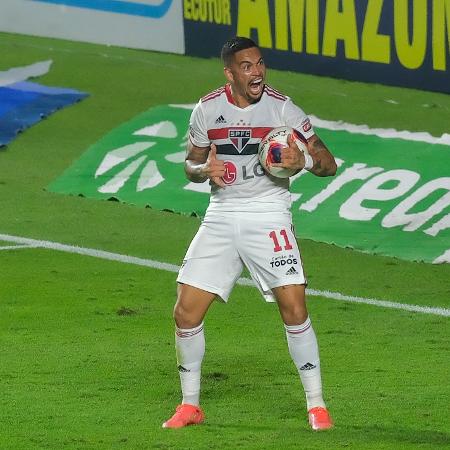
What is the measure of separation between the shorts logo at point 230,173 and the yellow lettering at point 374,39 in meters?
9.78

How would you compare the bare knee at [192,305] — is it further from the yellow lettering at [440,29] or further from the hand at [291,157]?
the yellow lettering at [440,29]

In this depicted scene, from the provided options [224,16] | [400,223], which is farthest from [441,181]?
[224,16]

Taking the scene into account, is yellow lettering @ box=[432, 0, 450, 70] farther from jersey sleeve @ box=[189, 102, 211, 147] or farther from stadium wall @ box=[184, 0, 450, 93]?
jersey sleeve @ box=[189, 102, 211, 147]

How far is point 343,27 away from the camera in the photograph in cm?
1747

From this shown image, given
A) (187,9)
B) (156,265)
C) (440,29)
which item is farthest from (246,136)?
(187,9)

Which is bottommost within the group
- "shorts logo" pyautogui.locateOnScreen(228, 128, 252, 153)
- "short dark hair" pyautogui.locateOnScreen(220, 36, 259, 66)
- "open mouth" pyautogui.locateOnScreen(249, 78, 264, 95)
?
"shorts logo" pyautogui.locateOnScreen(228, 128, 252, 153)

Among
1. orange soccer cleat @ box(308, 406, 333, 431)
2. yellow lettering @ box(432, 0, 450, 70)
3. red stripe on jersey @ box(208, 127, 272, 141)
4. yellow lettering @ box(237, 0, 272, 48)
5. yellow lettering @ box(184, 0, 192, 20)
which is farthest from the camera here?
yellow lettering @ box(184, 0, 192, 20)

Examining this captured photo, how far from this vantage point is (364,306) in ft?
34.5

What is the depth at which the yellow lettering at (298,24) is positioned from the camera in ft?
58.3

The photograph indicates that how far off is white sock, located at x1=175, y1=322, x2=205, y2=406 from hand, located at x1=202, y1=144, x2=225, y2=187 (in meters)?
0.77

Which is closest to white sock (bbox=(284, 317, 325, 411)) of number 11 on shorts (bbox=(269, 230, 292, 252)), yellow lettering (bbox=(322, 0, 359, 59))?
number 11 on shorts (bbox=(269, 230, 292, 252))

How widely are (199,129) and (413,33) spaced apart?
9574 millimetres

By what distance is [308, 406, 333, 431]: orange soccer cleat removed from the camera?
7.39 m

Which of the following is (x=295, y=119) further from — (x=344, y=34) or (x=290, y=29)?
(x=290, y=29)
